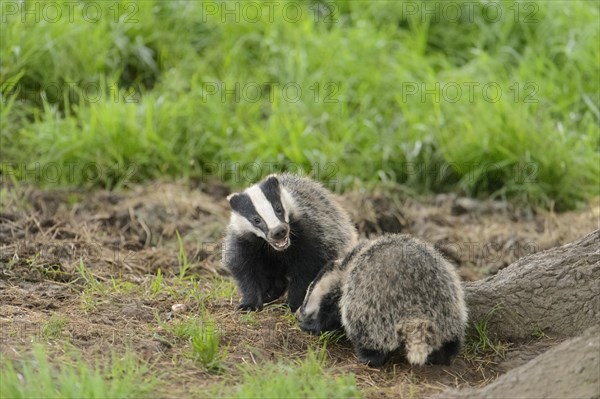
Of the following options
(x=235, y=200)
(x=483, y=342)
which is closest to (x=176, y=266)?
(x=235, y=200)

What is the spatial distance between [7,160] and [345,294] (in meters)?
4.48

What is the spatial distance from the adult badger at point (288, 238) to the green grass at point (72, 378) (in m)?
1.26

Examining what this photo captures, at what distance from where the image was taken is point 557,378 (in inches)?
169

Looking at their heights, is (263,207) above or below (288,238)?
above

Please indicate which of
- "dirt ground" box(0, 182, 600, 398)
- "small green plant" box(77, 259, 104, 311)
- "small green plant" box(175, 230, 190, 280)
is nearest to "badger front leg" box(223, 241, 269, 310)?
"dirt ground" box(0, 182, 600, 398)

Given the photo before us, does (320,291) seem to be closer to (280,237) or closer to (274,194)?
(280,237)

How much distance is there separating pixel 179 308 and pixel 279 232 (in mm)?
705

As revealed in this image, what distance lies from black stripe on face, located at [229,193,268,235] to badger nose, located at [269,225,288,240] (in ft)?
0.25

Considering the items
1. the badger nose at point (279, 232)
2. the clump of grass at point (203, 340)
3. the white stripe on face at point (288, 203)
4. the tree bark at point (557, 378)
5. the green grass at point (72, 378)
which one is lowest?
the clump of grass at point (203, 340)

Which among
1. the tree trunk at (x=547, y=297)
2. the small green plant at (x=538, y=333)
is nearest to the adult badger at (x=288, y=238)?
the tree trunk at (x=547, y=297)

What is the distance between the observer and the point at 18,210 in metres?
7.51

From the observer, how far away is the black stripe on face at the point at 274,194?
18.8ft

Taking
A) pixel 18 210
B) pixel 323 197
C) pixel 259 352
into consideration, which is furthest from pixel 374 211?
pixel 259 352

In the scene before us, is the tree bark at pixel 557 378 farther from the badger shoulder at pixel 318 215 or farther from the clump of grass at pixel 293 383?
the badger shoulder at pixel 318 215
